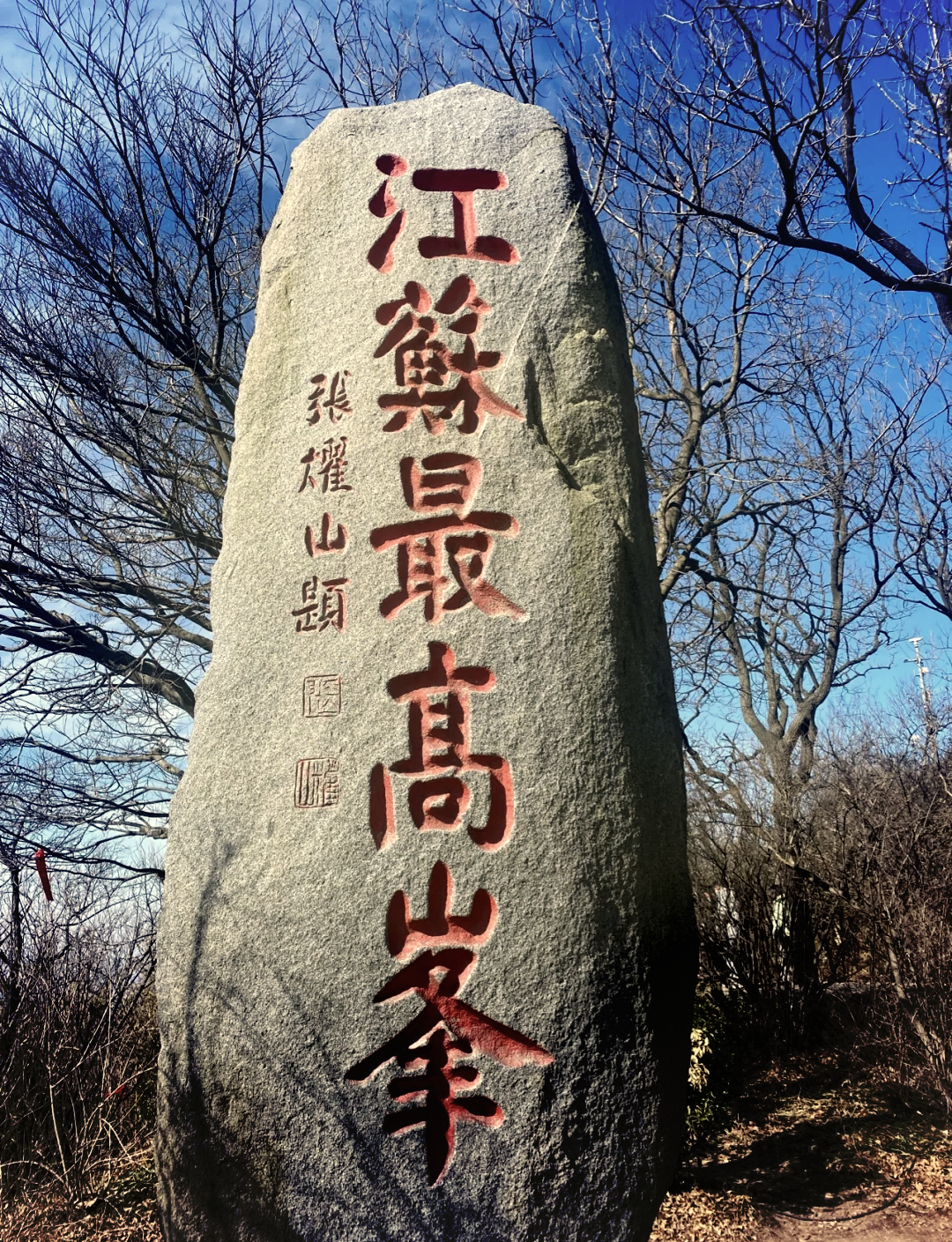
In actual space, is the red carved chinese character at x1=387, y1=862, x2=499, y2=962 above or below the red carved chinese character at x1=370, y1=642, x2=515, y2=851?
below

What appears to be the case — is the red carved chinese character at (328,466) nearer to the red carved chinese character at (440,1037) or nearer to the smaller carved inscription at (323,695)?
the smaller carved inscription at (323,695)

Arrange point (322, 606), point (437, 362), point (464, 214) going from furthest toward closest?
point (464, 214)
point (437, 362)
point (322, 606)

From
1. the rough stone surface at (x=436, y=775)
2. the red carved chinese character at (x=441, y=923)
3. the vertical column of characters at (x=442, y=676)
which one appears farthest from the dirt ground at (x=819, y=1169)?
the red carved chinese character at (x=441, y=923)

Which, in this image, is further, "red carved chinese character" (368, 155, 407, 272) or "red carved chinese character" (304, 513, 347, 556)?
"red carved chinese character" (368, 155, 407, 272)

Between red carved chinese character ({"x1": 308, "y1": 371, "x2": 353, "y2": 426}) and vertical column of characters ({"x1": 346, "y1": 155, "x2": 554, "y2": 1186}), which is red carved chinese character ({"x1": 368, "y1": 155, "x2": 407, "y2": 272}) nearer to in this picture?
vertical column of characters ({"x1": 346, "y1": 155, "x2": 554, "y2": 1186})

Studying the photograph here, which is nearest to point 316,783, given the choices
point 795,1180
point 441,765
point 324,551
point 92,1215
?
point 441,765

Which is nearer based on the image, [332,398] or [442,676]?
[442,676]

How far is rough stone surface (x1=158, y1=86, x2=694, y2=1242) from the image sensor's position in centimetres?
239

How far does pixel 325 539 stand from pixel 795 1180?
11.8ft

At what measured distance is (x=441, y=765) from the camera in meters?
2.58

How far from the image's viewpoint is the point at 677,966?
2578mm

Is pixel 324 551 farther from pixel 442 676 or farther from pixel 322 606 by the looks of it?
pixel 442 676

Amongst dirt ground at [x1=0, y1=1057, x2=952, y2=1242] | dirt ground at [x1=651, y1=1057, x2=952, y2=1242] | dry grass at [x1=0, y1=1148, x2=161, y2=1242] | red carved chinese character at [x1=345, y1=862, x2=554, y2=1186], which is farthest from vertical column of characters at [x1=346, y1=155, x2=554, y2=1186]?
dirt ground at [x1=651, y1=1057, x2=952, y2=1242]

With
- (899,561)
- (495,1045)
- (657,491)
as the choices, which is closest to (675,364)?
(657,491)
